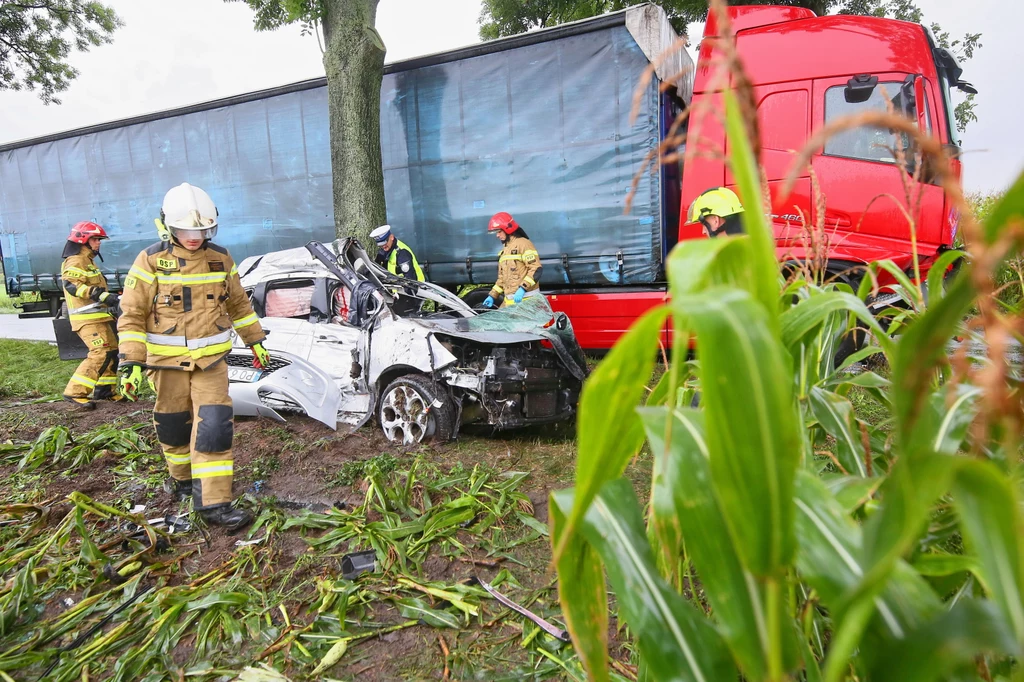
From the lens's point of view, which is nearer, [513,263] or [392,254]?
[392,254]

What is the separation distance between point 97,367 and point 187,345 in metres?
3.59

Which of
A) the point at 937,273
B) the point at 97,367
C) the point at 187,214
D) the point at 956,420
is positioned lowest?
the point at 97,367

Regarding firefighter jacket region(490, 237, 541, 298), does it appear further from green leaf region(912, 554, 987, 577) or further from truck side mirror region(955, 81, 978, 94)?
green leaf region(912, 554, 987, 577)

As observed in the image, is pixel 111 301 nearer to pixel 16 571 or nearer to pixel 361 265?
pixel 361 265

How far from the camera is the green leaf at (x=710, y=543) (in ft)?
2.43

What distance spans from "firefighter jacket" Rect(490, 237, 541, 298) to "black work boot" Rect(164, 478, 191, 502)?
12.5 ft

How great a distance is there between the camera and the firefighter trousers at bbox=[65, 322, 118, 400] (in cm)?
596

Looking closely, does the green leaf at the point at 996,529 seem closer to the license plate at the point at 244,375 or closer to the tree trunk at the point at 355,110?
the license plate at the point at 244,375

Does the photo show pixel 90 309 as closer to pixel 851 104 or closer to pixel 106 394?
pixel 106 394

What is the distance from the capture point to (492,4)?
16.2m


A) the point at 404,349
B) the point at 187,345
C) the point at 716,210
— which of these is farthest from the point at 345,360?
the point at 716,210

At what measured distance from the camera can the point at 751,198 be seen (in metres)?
0.67

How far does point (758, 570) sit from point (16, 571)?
141 inches

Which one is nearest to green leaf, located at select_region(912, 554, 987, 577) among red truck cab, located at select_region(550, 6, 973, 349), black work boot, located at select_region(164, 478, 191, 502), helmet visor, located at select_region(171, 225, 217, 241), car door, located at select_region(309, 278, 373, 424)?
helmet visor, located at select_region(171, 225, 217, 241)
